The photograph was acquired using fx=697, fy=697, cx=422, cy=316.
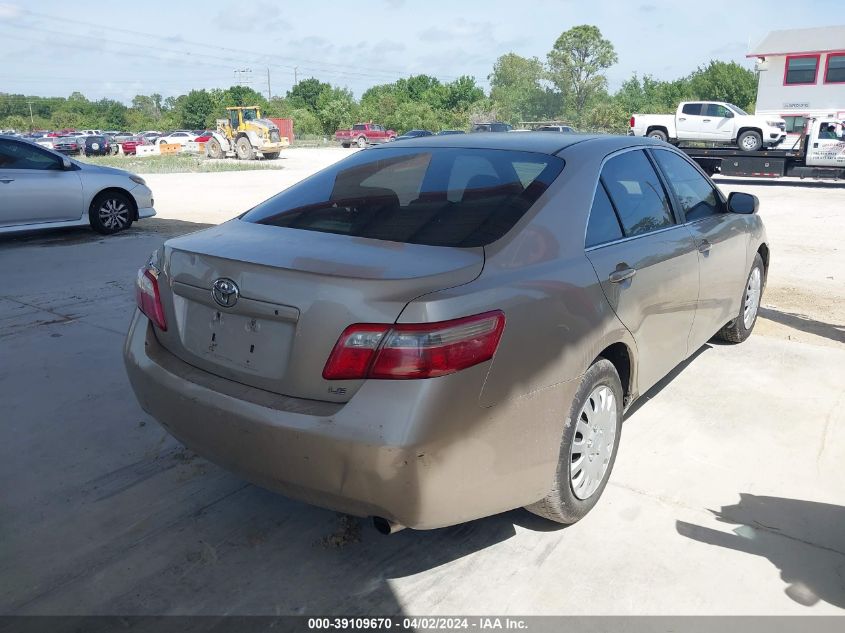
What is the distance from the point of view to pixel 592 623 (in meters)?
2.46

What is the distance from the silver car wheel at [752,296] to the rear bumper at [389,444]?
322 centimetres

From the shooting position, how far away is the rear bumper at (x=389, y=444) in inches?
87.9

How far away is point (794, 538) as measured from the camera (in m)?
2.95

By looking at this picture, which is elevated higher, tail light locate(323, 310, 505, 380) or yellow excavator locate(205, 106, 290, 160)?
yellow excavator locate(205, 106, 290, 160)

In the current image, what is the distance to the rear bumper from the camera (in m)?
2.23

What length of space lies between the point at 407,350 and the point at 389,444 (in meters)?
0.30

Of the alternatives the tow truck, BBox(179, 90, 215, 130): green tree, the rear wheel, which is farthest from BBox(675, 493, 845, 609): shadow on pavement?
BBox(179, 90, 215, 130): green tree

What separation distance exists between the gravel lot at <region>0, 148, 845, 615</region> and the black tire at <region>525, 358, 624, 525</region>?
0.12 m

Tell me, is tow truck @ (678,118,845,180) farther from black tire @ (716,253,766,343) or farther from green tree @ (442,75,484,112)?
green tree @ (442,75,484,112)

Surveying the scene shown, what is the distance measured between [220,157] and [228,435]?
38.1m

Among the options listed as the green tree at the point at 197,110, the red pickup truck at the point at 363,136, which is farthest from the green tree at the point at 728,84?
the green tree at the point at 197,110

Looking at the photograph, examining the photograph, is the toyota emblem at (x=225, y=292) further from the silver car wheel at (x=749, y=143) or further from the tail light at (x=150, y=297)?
the silver car wheel at (x=749, y=143)

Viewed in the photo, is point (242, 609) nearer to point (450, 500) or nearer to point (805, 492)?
point (450, 500)

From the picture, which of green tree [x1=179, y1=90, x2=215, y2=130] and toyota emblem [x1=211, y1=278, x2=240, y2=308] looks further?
green tree [x1=179, y1=90, x2=215, y2=130]
